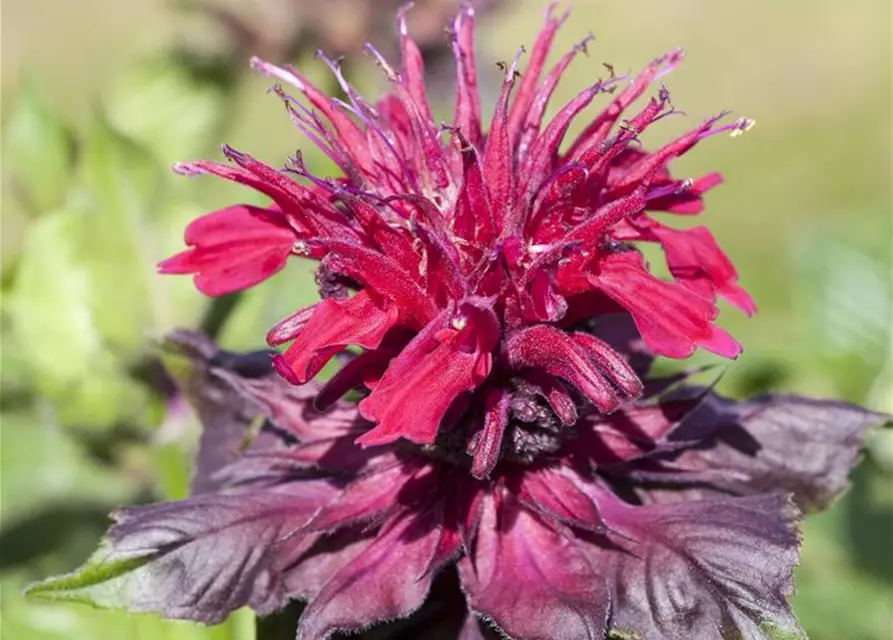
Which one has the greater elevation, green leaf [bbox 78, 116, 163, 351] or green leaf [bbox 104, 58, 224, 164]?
green leaf [bbox 104, 58, 224, 164]

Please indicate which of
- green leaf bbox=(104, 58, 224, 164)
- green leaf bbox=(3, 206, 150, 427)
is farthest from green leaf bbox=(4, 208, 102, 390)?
green leaf bbox=(104, 58, 224, 164)

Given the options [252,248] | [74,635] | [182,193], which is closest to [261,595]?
[252,248]

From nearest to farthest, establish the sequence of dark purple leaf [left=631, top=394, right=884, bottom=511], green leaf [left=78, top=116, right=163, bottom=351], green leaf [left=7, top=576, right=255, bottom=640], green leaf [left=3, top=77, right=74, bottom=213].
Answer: dark purple leaf [left=631, top=394, right=884, bottom=511] → green leaf [left=7, top=576, right=255, bottom=640] → green leaf [left=78, top=116, right=163, bottom=351] → green leaf [left=3, top=77, right=74, bottom=213]

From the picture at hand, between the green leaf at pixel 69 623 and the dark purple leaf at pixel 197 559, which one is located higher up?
the dark purple leaf at pixel 197 559

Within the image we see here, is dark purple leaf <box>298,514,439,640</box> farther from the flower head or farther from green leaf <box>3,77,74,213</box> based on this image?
green leaf <box>3,77,74,213</box>

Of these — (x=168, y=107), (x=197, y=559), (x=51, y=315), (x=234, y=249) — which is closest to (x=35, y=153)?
(x=51, y=315)

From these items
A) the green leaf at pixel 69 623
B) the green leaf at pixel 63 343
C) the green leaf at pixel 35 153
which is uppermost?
the green leaf at pixel 35 153

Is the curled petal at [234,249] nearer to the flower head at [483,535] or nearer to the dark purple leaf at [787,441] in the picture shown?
the flower head at [483,535]

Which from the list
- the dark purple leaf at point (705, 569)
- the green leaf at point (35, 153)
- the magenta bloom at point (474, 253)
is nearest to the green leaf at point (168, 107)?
the green leaf at point (35, 153)
